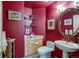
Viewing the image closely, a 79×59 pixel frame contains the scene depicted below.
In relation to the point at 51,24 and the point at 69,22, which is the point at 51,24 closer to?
the point at 51,24

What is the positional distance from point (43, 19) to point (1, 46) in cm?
77

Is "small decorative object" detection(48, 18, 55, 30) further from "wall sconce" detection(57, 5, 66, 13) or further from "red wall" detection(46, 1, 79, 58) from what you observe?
"wall sconce" detection(57, 5, 66, 13)

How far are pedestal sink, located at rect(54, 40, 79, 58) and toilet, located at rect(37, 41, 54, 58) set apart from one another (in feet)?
0.31

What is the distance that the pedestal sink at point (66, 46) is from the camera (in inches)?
81.2

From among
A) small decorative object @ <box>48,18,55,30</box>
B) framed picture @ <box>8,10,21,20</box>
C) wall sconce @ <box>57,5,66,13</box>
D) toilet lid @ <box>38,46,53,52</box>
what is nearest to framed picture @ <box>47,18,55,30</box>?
small decorative object @ <box>48,18,55,30</box>

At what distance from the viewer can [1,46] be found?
6.84ft

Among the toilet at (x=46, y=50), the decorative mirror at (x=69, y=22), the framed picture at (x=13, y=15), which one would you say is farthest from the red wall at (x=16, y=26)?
the decorative mirror at (x=69, y=22)

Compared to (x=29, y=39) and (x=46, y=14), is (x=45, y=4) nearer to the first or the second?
(x=46, y=14)

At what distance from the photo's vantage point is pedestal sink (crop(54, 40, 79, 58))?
2062 millimetres

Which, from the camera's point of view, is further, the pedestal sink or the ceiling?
the ceiling

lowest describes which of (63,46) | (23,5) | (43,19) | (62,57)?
(62,57)

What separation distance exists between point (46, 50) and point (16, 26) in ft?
2.02

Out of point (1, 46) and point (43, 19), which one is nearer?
point (1, 46)

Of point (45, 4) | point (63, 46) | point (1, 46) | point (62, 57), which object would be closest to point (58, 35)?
point (63, 46)
